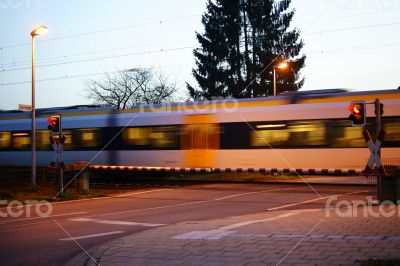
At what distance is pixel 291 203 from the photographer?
16.4 meters

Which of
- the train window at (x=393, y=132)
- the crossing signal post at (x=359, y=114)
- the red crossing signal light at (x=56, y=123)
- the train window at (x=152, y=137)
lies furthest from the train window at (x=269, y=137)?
the red crossing signal light at (x=56, y=123)

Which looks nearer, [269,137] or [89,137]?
[269,137]

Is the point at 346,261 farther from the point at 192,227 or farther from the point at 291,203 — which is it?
the point at 291,203

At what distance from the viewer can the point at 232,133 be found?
2378 cm

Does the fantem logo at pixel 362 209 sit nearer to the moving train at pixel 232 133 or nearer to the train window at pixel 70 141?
the moving train at pixel 232 133

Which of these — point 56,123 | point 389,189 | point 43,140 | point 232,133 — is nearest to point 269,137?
point 232,133

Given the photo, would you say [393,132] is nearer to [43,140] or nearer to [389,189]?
[389,189]

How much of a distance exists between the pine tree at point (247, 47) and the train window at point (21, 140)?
2276cm

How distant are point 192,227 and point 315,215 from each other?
320 cm

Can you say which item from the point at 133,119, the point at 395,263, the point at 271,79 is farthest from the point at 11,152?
the point at 395,263

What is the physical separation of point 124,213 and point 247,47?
3668 cm

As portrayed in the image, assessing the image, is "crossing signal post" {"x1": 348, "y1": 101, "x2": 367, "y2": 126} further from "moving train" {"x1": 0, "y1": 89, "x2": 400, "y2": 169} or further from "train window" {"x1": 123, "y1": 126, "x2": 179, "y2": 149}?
"train window" {"x1": 123, "y1": 126, "x2": 179, "y2": 149}

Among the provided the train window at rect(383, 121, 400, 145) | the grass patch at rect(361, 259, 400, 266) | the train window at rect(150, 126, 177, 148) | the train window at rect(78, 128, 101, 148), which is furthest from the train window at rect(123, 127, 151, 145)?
the grass patch at rect(361, 259, 400, 266)

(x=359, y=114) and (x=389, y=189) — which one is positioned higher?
(x=359, y=114)
